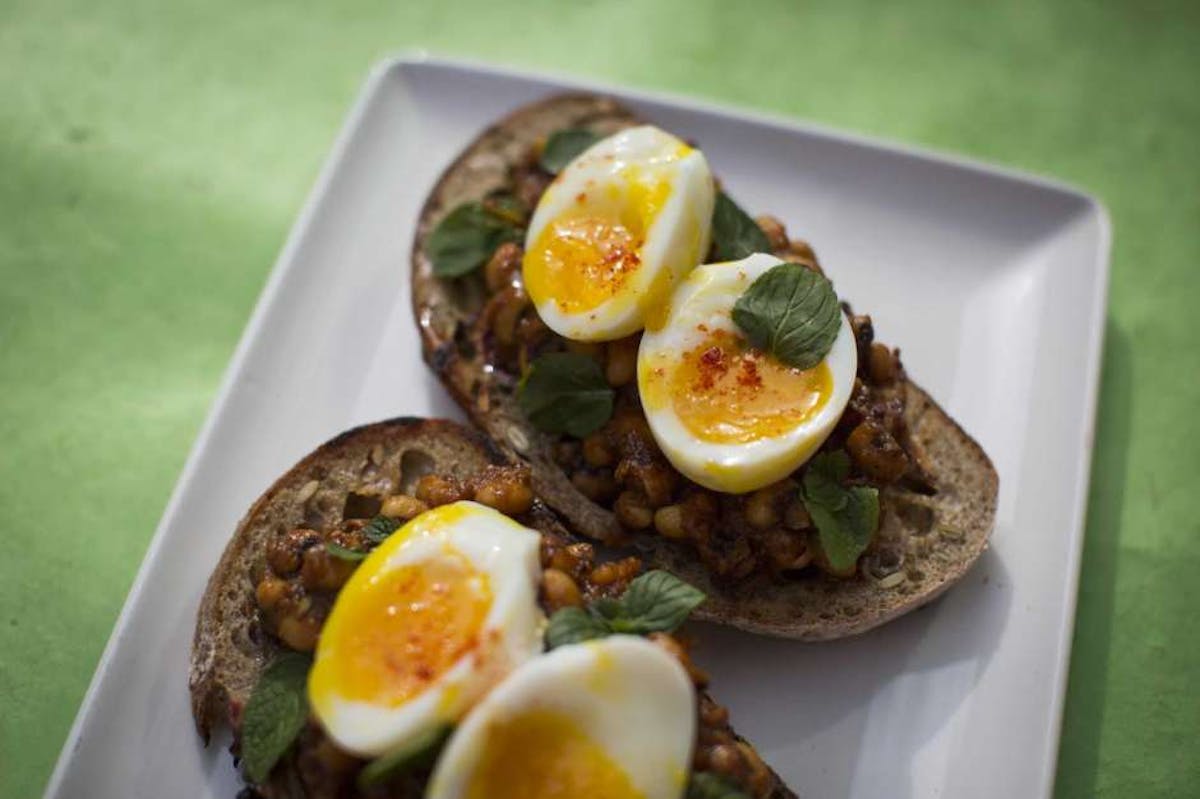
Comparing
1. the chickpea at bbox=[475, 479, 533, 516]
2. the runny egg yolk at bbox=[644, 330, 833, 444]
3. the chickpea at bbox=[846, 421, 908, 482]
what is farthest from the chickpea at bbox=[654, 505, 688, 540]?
the chickpea at bbox=[846, 421, 908, 482]

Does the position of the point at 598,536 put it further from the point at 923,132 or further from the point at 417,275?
the point at 923,132

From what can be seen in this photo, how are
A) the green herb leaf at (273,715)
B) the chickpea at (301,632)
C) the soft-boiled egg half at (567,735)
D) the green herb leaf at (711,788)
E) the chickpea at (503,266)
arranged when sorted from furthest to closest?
the chickpea at (503,266) → the chickpea at (301,632) → the green herb leaf at (273,715) → the green herb leaf at (711,788) → the soft-boiled egg half at (567,735)

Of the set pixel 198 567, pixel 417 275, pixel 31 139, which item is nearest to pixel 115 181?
pixel 31 139

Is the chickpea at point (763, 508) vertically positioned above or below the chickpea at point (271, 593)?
above

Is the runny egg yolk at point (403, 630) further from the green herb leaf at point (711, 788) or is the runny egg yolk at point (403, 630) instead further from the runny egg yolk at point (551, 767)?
the green herb leaf at point (711, 788)

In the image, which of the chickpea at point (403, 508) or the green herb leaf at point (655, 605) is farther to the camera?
the chickpea at point (403, 508)

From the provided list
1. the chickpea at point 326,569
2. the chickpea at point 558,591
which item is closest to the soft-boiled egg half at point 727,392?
the chickpea at point 558,591

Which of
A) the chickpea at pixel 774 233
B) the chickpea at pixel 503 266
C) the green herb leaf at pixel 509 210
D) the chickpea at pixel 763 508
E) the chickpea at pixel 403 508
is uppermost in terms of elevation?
the chickpea at pixel 774 233

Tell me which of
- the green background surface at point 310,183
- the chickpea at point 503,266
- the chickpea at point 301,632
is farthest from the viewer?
the chickpea at point 503,266
